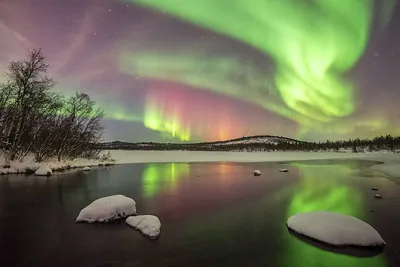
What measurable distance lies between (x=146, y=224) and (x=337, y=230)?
265 inches

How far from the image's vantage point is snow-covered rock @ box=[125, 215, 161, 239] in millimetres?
8884

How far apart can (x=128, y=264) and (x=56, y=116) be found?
40.8 m

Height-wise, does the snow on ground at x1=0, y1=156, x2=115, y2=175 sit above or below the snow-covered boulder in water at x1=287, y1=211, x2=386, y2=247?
above

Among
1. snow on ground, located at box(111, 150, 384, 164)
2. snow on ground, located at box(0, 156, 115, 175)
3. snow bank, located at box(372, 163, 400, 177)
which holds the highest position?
snow on ground, located at box(111, 150, 384, 164)

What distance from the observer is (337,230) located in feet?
27.5

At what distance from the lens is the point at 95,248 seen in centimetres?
770

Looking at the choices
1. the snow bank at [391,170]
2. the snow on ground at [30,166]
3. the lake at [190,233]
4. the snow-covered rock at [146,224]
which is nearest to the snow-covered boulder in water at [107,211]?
the lake at [190,233]

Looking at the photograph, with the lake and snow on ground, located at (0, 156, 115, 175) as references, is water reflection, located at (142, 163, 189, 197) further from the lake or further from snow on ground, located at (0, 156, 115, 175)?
snow on ground, located at (0, 156, 115, 175)

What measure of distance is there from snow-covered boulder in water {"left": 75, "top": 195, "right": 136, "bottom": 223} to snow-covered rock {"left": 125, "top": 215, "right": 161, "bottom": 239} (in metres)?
0.70

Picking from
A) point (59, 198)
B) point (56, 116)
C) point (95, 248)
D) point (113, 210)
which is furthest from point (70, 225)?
point (56, 116)

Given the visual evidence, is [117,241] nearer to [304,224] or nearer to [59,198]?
[304,224]

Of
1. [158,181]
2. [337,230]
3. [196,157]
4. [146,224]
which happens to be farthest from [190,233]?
[196,157]

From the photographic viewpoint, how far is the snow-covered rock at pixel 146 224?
8884 millimetres

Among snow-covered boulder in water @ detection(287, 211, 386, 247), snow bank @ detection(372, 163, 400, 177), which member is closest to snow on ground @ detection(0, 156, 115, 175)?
snow-covered boulder in water @ detection(287, 211, 386, 247)
